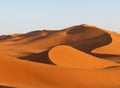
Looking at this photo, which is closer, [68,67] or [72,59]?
[68,67]

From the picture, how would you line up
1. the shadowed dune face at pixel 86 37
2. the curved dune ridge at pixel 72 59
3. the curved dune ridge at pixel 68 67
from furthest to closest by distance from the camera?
the shadowed dune face at pixel 86 37
the curved dune ridge at pixel 72 59
the curved dune ridge at pixel 68 67

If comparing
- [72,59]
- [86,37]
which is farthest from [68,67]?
[86,37]

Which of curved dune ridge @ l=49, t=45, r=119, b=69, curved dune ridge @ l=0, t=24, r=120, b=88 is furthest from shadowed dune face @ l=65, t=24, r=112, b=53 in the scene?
curved dune ridge @ l=49, t=45, r=119, b=69

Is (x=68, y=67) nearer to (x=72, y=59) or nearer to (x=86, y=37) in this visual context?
(x=72, y=59)

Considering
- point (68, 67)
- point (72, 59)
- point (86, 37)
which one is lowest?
point (86, 37)

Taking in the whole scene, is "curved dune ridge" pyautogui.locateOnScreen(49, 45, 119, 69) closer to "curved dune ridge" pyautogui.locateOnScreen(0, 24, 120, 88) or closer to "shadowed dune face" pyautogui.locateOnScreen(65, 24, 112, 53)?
"curved dune ridge" pyautogui.locateOnScreen(0, 24, 120, 88)

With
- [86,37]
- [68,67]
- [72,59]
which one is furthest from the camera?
[86,37]

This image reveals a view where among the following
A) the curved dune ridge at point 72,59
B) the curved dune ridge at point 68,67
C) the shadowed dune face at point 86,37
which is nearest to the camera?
the curved dune ridge at point 68,67

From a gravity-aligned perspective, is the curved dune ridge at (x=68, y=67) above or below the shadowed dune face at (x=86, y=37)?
above

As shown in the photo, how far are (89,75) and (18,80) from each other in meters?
3.06

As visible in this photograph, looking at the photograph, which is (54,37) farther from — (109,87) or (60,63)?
(109,87)

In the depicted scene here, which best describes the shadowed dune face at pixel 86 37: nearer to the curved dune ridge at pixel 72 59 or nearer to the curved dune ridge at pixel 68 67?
the curved dune ridge at pixel 68 67

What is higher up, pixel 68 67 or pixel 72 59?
pixel 68 67

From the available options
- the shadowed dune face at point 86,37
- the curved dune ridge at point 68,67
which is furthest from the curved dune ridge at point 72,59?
the shadowed dune face at point 86,37
